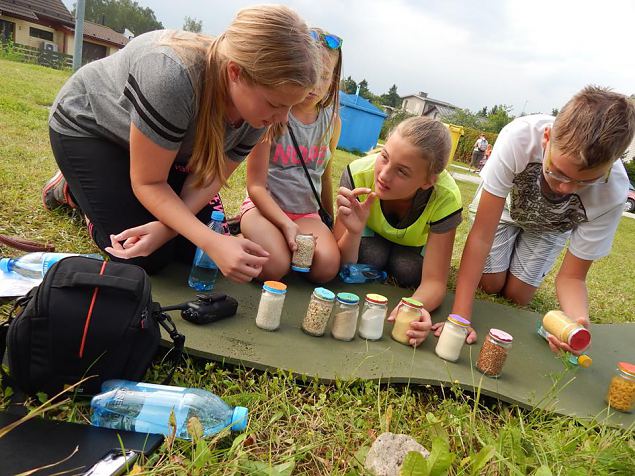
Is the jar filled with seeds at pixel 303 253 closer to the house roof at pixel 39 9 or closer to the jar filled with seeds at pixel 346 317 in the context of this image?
the jar filled with seeds at pixel 346 317

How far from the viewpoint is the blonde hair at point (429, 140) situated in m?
2.25

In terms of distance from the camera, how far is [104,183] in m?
2.12

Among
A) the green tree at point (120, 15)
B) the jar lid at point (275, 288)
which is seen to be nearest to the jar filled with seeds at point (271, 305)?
the jar lid at point (275, 288)

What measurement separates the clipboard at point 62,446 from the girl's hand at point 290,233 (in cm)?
134

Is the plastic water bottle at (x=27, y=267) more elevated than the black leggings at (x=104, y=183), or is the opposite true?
the black leggings at (x=104, y=183)

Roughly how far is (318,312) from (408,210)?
999mm

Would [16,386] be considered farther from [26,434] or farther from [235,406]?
[235,406]

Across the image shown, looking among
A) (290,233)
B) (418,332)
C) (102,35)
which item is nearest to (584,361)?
(418,332)

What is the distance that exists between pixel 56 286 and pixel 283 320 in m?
0.98

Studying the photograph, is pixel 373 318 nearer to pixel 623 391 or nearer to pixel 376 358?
pixel 376 358

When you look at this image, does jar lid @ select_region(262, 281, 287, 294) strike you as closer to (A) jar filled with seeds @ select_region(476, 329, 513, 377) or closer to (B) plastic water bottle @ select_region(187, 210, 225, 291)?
(B) plastic water bottle @ select_region(187, 210, 225, 291)

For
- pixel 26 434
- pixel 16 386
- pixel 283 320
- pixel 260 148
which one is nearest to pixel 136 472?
pixel 26 434

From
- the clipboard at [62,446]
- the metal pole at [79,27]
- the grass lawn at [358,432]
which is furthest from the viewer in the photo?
the metal pole at [79,27]

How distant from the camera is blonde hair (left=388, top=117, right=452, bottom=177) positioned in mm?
2248
